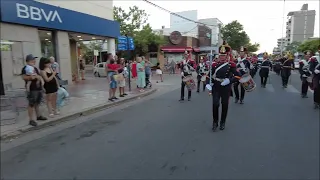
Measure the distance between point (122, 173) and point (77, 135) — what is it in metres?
2.42

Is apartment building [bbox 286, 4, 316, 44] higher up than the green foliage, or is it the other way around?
apartment building [bbox 286, 4, 316, 44]

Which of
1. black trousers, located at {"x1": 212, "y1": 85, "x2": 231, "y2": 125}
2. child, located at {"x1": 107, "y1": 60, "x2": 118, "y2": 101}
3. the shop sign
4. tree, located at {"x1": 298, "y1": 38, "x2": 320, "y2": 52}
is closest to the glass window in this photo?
the shop sign

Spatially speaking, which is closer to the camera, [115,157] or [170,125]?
[115,157]

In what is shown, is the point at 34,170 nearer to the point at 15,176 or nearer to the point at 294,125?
the point at 15,176

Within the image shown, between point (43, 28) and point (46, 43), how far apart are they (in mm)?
1069

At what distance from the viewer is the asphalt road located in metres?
3.86

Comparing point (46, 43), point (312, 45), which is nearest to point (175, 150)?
point (46, 43)

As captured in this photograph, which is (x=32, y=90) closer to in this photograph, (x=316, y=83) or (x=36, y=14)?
(x=36, y=14)

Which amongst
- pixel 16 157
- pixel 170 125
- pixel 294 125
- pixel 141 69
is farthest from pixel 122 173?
pixel 141 69

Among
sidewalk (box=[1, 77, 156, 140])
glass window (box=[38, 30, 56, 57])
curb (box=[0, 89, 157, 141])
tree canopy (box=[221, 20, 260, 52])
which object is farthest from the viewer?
tree canopy (box=[221, 20, 260, 52])

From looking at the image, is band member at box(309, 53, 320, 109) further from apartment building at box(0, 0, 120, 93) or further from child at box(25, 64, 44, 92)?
apartment building at box(0, 0, 120, 93)

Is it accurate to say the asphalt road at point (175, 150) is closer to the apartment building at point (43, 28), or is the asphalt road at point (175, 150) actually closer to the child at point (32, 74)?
the child at point (32, 74)

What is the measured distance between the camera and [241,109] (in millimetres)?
8406

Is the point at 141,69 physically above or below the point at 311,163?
above
